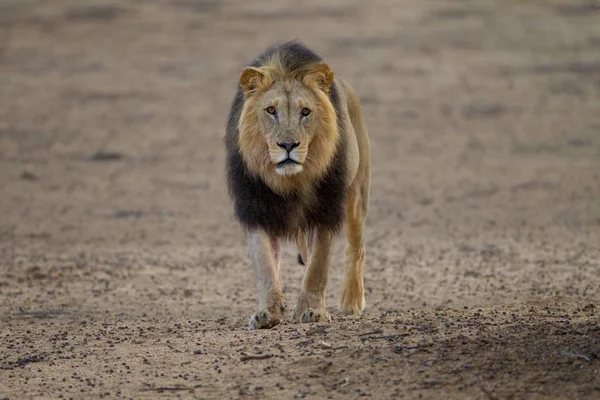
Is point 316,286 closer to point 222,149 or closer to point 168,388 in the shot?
point 168,388

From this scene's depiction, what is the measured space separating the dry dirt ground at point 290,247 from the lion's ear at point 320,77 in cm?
138

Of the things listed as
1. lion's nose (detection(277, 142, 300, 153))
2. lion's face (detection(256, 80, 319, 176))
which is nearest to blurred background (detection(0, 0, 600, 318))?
lion's face (detection(256, 80, 319, 176))

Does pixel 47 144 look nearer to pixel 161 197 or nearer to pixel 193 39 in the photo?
pixel 161 197

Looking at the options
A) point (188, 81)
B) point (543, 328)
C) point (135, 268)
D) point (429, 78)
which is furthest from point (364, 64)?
point (543, 328)

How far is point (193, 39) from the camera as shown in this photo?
21250 mm

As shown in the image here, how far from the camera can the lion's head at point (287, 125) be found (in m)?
6.38

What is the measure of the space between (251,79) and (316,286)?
127 centimetres

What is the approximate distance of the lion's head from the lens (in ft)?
20.9

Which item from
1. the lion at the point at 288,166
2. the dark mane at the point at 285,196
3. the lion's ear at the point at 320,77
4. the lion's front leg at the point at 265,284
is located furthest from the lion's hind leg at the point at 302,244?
the lion's ear at the point at 320,77

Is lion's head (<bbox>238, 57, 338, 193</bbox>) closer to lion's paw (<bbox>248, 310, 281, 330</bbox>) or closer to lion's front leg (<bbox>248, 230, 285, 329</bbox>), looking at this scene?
lion's front leg (<bbox>248, 230, 285, 329</bbox>)

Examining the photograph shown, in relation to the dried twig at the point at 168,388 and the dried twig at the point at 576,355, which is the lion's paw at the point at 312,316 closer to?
the dried twig at the point at 168,388

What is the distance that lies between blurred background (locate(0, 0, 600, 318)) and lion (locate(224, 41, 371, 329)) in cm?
142

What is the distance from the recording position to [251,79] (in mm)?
6582

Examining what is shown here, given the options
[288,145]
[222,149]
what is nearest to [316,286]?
[288,145]
